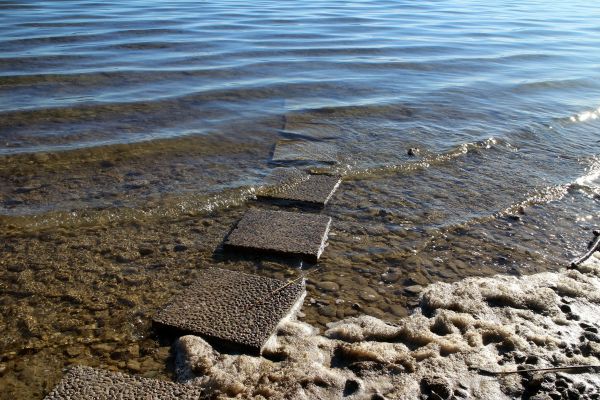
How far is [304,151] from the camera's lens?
4.68 m

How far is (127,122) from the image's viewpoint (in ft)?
16.9

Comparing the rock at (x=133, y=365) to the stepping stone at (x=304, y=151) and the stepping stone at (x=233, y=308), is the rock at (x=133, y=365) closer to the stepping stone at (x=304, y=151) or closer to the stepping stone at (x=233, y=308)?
the stepping stone at (x=233, y=308)

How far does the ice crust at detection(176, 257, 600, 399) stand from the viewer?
2.10 metres

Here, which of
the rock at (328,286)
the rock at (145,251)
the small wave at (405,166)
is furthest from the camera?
the small wave at (405,166)

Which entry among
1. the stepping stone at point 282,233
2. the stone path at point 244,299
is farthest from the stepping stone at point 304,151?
the stepping stone at point 282,233

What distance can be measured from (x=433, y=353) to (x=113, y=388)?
4.19 feet

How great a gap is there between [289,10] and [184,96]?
304 inches

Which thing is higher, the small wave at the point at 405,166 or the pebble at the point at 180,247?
the small wave at the point at 405,166

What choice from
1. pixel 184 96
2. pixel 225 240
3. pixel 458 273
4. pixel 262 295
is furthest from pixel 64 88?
pixel 458 273

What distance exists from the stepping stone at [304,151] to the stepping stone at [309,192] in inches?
17.9

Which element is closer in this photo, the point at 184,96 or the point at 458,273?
the point at 458,273

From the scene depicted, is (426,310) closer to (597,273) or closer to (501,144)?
(597,273)

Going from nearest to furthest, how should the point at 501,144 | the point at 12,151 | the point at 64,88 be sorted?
the point at 12,151, the point at 501,144, the point at 64,88

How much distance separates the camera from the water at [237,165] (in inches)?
105
